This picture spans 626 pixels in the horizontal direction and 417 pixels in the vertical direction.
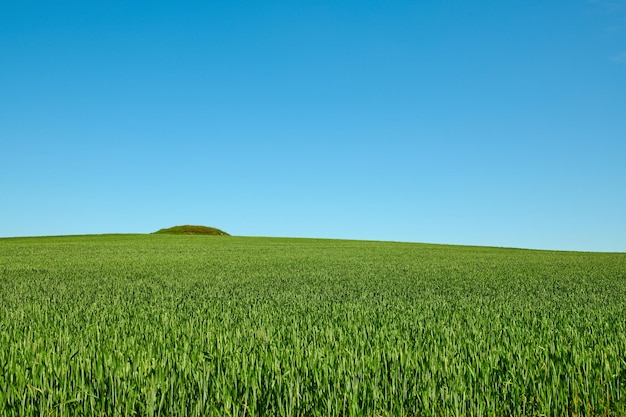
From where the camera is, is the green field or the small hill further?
the small hill

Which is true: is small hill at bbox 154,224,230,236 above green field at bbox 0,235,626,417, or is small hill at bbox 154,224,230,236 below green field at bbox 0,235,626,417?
above

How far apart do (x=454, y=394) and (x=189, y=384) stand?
1.88m

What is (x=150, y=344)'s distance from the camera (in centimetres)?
485

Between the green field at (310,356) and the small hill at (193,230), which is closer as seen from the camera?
the green field at (310,356)

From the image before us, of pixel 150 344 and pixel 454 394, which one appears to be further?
pixel 150 344

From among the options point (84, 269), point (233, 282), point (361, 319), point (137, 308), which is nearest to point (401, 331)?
point (361, 319)

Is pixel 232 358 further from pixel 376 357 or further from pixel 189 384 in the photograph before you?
pixel 376 357

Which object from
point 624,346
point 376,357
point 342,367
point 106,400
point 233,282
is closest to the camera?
point 106,400

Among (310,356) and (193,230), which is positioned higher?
(193,230)

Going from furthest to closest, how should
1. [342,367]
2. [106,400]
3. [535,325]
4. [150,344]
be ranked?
[535,325], [150,344], [342,367], [106,400]

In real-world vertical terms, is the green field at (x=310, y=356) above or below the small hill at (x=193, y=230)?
below

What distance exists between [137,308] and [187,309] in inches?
33.2

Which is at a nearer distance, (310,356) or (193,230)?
(310,356)

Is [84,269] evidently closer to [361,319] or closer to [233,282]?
[233,282]
